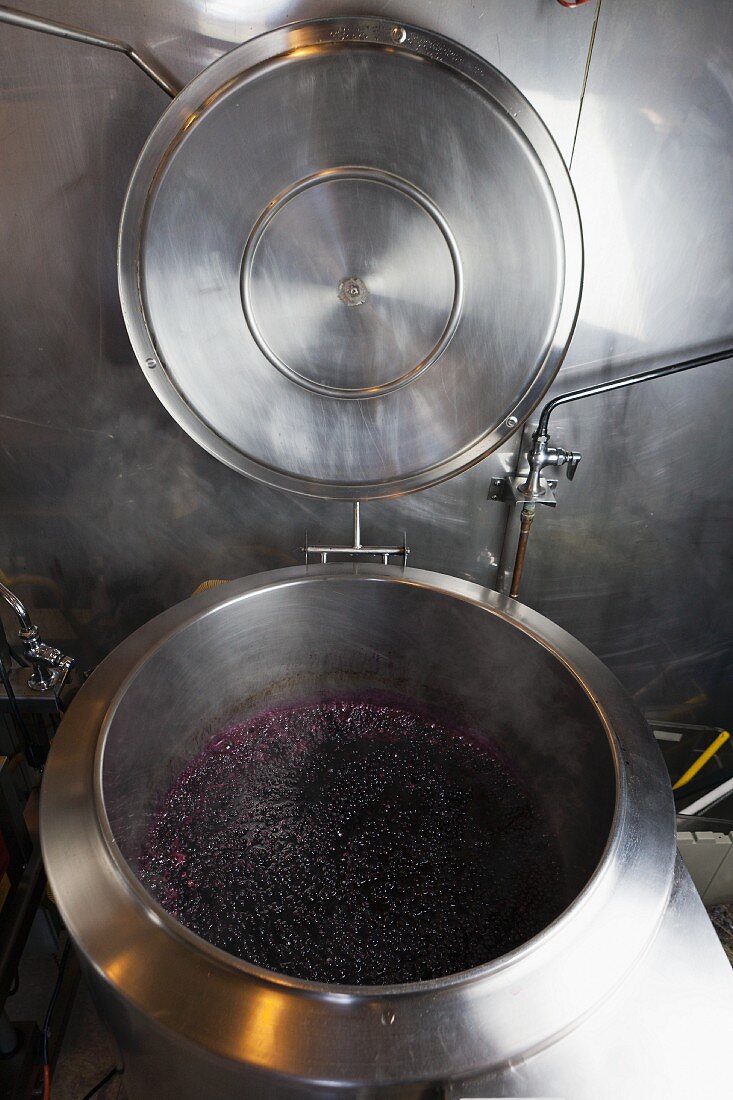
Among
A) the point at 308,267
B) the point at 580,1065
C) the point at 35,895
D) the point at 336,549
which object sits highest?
the point at 308,267

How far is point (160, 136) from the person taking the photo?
1.08 m

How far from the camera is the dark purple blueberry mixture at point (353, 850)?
3.23 ft

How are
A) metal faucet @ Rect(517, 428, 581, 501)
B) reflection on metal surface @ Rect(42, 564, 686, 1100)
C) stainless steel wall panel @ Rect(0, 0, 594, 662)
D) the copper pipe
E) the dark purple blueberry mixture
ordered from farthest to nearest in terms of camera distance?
1. the copper pipe
2. metal faucet @ Rect(517, 428, 581, 501)
3. stainless steel wall panel @ Rect(0, 0, 594, 662)
4. the dark purple blueberry mixture
5. reflection on metal surface @ Rect(42, 564, 686, 1100)

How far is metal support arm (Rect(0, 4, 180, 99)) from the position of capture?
3.45 feet

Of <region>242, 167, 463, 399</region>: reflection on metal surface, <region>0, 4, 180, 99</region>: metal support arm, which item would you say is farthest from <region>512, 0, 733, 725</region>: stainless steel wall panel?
<region>0, 4, 180, 99</region>: metal support arm

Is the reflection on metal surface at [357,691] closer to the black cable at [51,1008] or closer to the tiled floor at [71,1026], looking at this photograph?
the black cable at [51,1008]

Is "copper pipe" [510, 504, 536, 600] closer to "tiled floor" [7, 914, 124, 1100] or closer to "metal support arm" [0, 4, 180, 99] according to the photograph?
"metal support arm" [0, 4, 180, 99]

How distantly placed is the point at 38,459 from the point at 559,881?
1371 mm

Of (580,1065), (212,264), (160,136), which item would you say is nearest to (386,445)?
(212,264)

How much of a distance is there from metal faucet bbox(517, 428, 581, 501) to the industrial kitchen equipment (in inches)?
6.8

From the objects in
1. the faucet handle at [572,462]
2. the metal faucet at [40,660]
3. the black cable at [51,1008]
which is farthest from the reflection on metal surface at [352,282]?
the black cable at [51,1008]

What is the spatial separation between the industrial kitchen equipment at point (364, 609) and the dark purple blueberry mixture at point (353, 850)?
6cm

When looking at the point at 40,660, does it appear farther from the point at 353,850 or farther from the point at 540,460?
the point at 540,460

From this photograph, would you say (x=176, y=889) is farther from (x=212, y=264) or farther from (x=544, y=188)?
(x=544, y=188)
